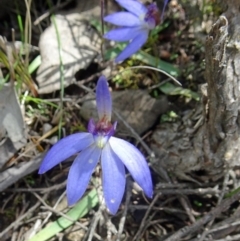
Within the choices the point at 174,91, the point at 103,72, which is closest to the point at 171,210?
the point at 174,91

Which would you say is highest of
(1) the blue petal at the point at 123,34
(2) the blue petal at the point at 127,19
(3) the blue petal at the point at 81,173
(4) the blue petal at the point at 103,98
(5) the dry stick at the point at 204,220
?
Answer: (2) the blue petal at the point at 127,19

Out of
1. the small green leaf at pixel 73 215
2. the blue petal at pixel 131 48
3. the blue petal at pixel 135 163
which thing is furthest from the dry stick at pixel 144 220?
the blue petal at pixel 131 48

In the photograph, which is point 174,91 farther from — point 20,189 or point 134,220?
point 20,189

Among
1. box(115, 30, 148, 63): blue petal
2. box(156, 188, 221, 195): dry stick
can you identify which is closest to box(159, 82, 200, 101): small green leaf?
box(115, 30, 148, 63): blue petal

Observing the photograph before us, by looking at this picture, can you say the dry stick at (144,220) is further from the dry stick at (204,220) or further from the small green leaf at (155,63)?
the small green leaf at (155,63)

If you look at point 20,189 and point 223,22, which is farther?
point 20,189

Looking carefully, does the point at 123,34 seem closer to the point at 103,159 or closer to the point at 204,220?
the point at 103,159
